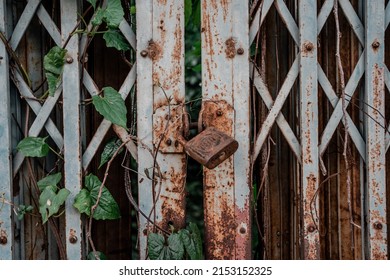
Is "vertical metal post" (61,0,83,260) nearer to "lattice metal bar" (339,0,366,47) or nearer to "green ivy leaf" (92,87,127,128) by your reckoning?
"green ivy leaf" (92,87,127,128)

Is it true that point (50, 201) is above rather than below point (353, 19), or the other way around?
below

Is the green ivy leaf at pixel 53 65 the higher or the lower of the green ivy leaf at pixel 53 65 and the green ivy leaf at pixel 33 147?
the higher

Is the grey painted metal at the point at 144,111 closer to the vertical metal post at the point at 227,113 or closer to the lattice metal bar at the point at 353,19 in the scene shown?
the vertical metal post at the point at 227,113

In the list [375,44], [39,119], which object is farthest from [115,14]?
[375,44]

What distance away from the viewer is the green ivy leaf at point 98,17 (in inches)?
67.7

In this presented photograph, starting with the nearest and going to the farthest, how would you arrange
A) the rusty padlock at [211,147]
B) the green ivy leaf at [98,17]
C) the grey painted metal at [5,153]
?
the rusty padlock at [211,147], the green ivy leaf at [98,17], the grey painted metal at [5,153]

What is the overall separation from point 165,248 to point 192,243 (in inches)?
4.3

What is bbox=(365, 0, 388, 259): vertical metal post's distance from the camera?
70.5 inches

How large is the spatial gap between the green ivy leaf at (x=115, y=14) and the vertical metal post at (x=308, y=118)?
2.36 feet

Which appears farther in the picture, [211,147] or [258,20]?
[258,20]

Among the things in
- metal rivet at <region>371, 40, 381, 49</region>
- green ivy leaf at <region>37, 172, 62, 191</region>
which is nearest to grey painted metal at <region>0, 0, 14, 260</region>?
green ivy leaf at <region>37, 172, 62, 191</region>

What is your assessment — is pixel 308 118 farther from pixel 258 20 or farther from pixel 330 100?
pixel 258 20

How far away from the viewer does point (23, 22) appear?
1.81m

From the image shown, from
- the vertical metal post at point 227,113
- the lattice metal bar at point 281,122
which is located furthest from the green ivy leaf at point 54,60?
the lattice metal bar at point 281,122
